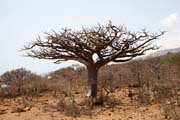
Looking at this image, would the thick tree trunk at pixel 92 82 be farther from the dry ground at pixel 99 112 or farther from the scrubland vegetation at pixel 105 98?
the dry ground at pixel 99 112

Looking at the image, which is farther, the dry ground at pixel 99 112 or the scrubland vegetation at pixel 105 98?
the scrubland vegetation at pixel 105 98

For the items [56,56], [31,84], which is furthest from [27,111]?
[31,84]

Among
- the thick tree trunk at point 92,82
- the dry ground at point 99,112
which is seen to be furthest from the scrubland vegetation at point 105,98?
the thick tree trunk at point 92,82

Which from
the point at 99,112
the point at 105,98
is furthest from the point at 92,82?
the point at 99,112

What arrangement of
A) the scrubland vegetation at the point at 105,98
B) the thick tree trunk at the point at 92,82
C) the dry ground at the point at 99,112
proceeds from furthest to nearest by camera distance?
the thick tree trunk at the point at 92,82
the scrubland vegetation at the point at 105,98
the dry ground at the point at 99,112

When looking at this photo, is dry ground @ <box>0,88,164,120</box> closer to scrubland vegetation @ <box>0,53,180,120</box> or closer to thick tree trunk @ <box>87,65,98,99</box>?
scrubland vegetation @ <box>0,53,180,120</box>

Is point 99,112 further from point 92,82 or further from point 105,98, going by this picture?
point 92,82

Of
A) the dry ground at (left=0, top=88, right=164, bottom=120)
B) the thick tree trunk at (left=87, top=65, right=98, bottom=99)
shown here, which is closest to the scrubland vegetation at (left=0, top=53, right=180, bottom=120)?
the dry ground at (left=0, top=88, right=164, bottom=120)

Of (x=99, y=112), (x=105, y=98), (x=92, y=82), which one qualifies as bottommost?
(x=99, y=112)

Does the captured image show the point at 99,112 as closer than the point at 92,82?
Yes

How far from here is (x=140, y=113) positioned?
9789 mm

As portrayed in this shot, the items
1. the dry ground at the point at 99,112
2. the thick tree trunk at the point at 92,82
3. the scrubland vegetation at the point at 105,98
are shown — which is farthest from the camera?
the thick tree trunk at the point at 92,82

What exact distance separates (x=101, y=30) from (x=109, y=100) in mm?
2348

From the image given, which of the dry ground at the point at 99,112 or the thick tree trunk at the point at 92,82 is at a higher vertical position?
the thick tree trunk at the point at 92,82
